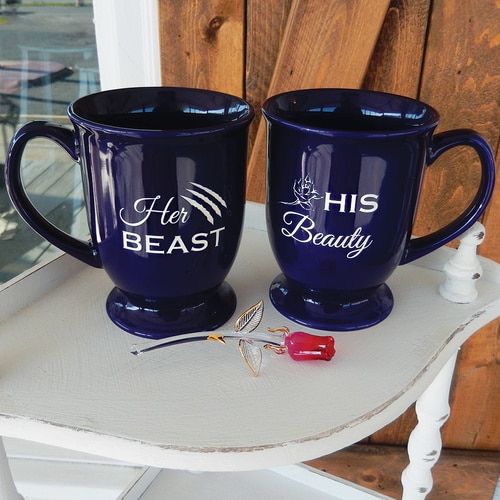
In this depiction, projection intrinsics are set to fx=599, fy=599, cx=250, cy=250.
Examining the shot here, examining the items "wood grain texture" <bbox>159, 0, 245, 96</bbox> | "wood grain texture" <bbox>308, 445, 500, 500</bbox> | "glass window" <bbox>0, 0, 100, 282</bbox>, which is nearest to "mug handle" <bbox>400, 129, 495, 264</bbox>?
"wood grain texture" <bbox>159, 0, 245, 96</bbox>

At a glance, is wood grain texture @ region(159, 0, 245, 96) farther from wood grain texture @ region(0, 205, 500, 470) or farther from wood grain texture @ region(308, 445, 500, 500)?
wood grain texture @ region(308, 445, 500, 500)

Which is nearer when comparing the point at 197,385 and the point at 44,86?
the point at 197,385

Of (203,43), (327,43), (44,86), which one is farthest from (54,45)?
(327,43)

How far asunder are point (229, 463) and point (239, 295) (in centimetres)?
19

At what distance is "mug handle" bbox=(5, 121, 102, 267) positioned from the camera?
16.1 inches

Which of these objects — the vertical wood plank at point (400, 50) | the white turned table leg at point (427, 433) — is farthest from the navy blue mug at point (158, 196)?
the vertical wood plank at point (400, 50)

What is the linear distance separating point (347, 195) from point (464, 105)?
0.40 m

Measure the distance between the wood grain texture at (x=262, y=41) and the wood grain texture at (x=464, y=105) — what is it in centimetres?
18

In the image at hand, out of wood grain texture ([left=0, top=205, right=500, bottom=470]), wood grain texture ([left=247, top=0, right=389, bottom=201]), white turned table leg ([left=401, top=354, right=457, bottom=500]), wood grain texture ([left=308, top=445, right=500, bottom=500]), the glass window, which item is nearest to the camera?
wood grain texture ([left=0, top=205, right=500, bottom=470])

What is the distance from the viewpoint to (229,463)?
0.36 m

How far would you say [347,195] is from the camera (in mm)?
410

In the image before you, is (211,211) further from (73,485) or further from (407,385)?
(73,485)

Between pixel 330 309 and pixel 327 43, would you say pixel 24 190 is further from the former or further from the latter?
pixel 327 43

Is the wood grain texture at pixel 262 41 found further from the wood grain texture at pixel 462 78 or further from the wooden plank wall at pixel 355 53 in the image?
the wood grain texture at pixel 462 78
